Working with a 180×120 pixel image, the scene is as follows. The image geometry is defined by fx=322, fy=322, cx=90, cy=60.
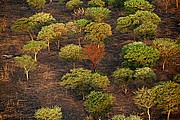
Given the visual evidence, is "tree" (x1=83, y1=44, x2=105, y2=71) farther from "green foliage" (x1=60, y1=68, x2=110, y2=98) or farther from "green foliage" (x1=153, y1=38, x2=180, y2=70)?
"green foliage" (x1=153, y1=38, x2=180, y2=70)

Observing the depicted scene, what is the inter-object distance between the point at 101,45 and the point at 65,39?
28.0 feet

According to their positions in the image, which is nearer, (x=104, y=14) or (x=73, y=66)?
(x=73, y=66)

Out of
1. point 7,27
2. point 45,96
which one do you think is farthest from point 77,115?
point 7,27

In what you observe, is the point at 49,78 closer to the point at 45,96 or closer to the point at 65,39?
the point at 45,96

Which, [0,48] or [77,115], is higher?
[0,48]

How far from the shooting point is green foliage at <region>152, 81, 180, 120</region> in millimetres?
33938

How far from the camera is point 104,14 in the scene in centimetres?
6044

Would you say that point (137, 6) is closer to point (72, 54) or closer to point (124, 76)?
point (72, 54)

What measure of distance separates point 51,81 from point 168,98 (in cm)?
1734

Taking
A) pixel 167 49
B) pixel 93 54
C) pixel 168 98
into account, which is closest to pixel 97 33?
pixel 93 54

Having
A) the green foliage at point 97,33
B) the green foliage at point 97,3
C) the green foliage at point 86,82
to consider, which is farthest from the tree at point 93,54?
the green foliage at point 97,3

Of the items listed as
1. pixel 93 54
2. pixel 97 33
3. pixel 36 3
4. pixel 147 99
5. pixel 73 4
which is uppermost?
pixel 36 3

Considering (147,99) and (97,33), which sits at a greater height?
(97,33)

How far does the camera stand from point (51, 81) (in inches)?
1757
